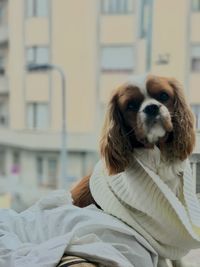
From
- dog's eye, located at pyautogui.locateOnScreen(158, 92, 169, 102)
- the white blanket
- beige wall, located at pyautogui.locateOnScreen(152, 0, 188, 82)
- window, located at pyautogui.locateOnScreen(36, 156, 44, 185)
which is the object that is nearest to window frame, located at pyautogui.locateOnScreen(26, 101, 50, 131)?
window, located at pyautogui.locateOnScreen(36, 156, 44, 185)

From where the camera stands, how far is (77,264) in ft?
1.89

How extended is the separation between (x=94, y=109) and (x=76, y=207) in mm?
639

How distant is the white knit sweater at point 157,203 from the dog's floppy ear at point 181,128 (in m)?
0.02

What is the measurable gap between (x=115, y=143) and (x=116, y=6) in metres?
0.84

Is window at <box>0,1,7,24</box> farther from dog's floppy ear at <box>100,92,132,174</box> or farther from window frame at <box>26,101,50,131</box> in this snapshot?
dog's floppy ear at <box>100,92,132,174</box>

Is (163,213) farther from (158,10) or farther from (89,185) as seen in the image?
(158,10)

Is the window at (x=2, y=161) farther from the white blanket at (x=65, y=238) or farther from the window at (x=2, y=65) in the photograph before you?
the white blanket at (x=65, y=238)

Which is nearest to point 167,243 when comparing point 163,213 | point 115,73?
point 163,213

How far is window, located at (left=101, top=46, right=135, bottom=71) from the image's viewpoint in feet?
4.58

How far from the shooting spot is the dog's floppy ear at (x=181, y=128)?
662mm

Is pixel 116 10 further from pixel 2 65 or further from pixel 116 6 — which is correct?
pixel 2 65

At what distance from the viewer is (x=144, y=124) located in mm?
647

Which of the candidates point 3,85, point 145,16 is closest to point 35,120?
point 3,85

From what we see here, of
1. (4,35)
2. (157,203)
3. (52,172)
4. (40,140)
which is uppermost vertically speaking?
(4,35)
